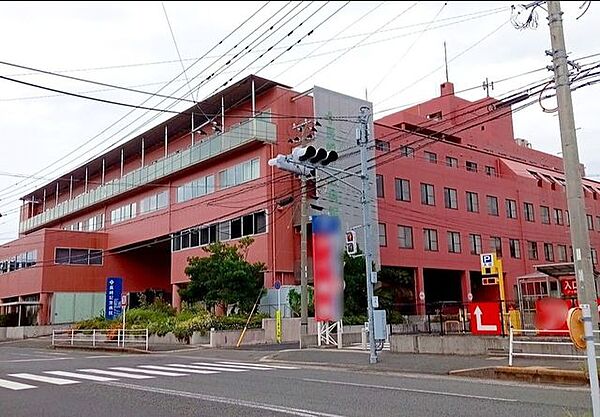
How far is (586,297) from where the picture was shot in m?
12.3

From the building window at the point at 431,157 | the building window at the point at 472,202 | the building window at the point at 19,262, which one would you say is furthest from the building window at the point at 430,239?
the building window at the point at 19,262

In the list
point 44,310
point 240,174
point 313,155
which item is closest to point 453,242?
point 240,174

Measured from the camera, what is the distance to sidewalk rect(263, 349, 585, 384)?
43.4 ft

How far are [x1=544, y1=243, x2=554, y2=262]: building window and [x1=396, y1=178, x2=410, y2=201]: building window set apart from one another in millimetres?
17309

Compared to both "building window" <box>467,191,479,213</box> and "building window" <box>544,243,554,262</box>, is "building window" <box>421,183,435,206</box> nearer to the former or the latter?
"building window" <box>467,191,479,213</box>

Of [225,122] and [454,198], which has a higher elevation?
[225,122]

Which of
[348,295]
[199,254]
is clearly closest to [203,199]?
[199,254]

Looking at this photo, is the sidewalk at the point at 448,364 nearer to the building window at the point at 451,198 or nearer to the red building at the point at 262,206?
the red building at the point at 262,206

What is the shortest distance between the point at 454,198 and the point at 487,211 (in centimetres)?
417

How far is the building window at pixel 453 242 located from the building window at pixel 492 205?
472cm

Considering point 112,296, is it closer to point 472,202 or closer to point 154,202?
point 154,202

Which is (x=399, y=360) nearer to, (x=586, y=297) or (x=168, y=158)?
(x=586, y=297)

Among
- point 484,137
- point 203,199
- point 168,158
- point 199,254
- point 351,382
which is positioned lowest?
point 351,382

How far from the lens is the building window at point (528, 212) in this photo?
170 feet
